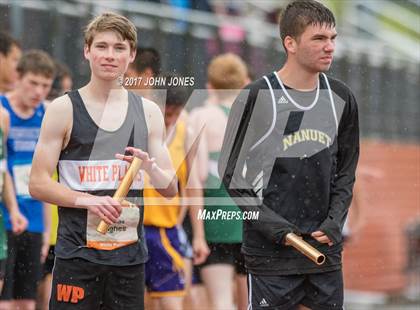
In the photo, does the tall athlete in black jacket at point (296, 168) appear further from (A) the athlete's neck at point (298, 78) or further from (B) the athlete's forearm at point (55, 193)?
(B) the athlete's forearm at point (55, 193)

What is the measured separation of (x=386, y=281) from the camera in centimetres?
1559

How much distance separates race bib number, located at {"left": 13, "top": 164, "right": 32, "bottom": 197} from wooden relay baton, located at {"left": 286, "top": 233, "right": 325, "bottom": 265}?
314 cm

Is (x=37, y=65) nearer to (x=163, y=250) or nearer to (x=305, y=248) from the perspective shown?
(x=163, y=250)

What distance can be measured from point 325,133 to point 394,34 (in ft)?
48.8

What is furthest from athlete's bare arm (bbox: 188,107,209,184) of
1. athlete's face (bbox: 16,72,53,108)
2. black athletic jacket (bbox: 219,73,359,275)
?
black athletic jacket (bbox: 219,73,359,275)

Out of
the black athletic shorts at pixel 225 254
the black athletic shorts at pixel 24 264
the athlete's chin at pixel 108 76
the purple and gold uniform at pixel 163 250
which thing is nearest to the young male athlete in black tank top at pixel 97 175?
the athlete's chin at pixel 108 76

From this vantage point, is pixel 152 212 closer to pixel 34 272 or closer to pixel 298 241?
pixel 34 272

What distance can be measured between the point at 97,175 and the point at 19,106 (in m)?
2.79

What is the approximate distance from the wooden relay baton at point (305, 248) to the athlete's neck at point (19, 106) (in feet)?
11.0

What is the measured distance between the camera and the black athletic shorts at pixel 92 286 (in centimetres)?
618

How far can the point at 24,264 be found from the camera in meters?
8.80

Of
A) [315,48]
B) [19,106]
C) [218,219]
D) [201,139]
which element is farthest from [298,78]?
[19,106]

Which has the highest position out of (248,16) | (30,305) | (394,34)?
(394,34)

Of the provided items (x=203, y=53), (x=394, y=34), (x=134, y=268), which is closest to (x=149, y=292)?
(x=134, y=268)
